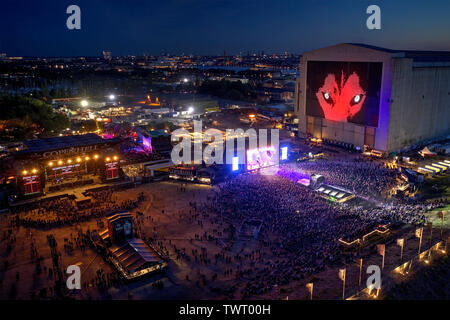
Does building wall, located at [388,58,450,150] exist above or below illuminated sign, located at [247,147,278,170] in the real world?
above

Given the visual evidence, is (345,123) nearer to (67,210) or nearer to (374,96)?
(374,96)

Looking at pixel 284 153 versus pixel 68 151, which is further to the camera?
pixel 284 153

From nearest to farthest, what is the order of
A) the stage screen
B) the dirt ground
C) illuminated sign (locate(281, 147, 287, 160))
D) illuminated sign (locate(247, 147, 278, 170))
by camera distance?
1. the dirt ground
2. illuminated sign (locate(247, 147, 278, 170))
3. illuminated sign (locate(281, 147, 287, 160))
4. the stage screen

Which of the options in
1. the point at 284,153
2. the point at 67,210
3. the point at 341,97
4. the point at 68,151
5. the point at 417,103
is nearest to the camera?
the point at 67,210

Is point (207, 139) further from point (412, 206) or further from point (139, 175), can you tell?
point (412, 206)

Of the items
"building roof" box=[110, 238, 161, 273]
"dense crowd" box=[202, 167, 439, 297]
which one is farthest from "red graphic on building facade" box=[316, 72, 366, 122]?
"building roof" box=[110, 238, 161, 273]

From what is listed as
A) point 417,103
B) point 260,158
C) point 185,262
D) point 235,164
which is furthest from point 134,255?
point 417,103

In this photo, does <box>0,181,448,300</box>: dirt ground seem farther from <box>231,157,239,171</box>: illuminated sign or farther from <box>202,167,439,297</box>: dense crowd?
<box>231,157,239,171</box>: illuminated sign

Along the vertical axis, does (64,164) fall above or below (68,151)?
below
